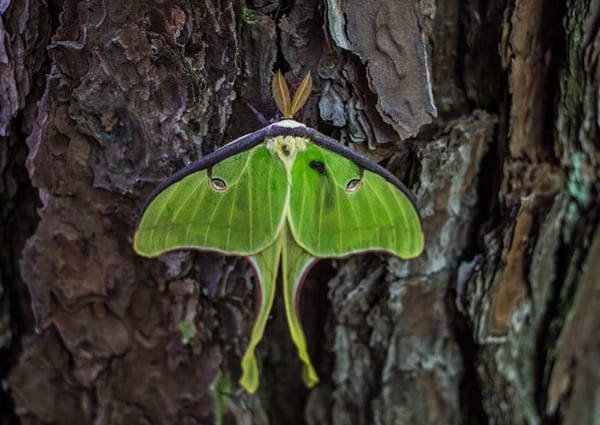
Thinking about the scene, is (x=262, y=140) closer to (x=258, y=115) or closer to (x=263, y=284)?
(x=258, y=115)

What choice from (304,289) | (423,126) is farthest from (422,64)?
(304,289)

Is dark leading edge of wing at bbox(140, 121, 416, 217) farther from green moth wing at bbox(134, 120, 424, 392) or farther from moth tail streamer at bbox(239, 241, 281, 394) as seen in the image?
moth tail streamer at bbox(239, 241, 281, 394)

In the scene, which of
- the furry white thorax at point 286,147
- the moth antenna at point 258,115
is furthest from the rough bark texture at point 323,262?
the furry white thorax at point 286,147

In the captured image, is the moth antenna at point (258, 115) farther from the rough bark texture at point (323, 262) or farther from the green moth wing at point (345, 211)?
the green moth wing at point (345, 211)

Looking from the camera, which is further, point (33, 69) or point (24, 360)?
point (24, 360)

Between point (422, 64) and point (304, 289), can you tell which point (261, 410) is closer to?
point (304, 289)

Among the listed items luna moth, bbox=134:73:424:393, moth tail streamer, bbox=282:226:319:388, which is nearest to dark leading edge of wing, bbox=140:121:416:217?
luna moth, bbox=134:73:424:393
